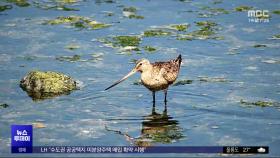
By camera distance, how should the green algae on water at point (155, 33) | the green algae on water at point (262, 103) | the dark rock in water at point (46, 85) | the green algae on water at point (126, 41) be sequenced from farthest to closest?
the green algae on water at point (155, 33), the green algae on water at point (126, 41), the dark rock in water at point (46, 85), the green algae on water at point (262, 103)

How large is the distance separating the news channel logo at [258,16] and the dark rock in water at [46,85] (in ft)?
23.6

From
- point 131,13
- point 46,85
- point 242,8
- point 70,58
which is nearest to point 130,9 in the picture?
point 131,13

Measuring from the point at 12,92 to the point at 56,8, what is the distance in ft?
22.0

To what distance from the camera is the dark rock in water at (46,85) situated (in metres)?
15.0

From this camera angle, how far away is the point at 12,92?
15.0 m

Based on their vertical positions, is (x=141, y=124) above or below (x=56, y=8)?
below

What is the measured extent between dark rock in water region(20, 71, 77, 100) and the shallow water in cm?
23

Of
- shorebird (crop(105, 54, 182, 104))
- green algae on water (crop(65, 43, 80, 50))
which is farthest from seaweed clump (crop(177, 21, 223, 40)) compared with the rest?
shorebird (crop(105, 54, 182, 104))

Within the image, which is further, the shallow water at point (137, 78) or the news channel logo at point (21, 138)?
the shallow water at point (137, 78)

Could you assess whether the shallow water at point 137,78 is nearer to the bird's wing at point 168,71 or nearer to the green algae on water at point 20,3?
the green algae on water at point 20,3

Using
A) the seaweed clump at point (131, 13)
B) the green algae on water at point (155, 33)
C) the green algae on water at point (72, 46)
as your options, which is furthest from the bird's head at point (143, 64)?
the seaweed clump at point (131, 13)

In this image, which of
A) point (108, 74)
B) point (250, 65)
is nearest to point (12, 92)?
point (108, 74)

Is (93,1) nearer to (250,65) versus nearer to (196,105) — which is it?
(250,65)

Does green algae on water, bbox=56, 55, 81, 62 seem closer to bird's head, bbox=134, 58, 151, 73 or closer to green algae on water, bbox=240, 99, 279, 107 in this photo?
bird's head, bbox=134, 58, 151, 73
